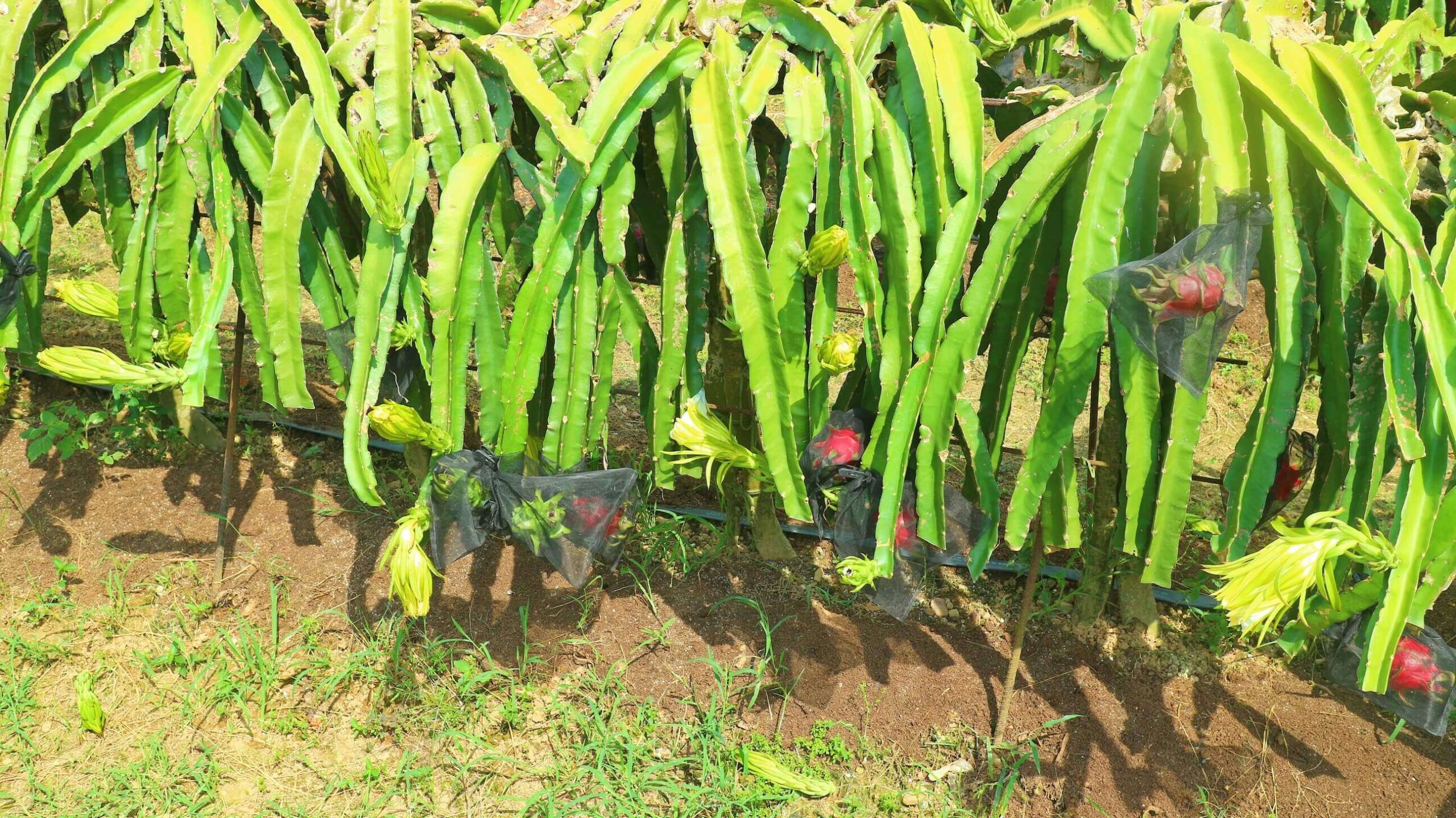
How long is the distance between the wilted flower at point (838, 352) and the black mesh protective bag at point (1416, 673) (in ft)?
2.96

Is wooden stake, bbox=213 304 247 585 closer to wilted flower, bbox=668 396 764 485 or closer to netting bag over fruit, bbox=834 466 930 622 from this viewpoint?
wilted flower, bbox=668 396 764 485

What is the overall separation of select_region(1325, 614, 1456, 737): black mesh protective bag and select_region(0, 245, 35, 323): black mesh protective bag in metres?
2.51

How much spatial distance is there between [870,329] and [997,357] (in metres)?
0.25

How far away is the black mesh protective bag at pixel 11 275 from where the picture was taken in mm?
2117

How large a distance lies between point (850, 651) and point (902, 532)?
1.64 ft

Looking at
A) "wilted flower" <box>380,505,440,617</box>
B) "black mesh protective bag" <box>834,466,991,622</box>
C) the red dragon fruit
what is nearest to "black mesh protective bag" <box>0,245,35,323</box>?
"wilted flower" <box>380,505,440,617</box>

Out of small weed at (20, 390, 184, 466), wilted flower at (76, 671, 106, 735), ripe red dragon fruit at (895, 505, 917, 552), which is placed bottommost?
wilted flower at (76, 671, 106, 735)

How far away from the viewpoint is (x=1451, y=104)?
1.80 m

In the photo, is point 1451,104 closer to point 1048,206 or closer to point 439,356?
point 1048,206

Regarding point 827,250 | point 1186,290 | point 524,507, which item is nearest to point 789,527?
point 524,507

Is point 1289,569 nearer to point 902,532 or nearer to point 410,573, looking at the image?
point 902,532

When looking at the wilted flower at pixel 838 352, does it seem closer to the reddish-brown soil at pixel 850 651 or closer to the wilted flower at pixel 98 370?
the reddish-brown soil at pixel 850 651

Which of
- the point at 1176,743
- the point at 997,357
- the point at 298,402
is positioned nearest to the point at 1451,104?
the point at 997,357

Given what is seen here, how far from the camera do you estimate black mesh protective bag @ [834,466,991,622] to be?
1.88 metres
